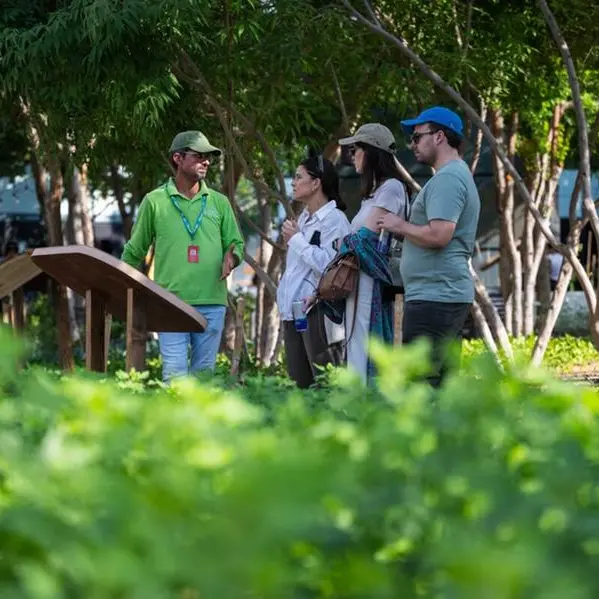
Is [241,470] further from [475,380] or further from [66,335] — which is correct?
[66,335]

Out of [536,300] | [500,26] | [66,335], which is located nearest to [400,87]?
[500,26]

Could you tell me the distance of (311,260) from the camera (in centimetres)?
722

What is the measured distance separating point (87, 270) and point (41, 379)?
3.83 m

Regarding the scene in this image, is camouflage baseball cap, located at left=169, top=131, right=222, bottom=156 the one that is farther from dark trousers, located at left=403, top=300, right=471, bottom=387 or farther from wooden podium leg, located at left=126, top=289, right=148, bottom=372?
dark trousers, located at left=403, top=300, right=471, bottom=387

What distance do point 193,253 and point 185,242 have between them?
0.07 m

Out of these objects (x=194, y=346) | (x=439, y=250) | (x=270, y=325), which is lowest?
(x=270, y=325)

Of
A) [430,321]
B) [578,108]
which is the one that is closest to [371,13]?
[578,108]

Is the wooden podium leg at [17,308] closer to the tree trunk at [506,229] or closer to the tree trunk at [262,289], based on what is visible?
the tree trunk at [262,289]

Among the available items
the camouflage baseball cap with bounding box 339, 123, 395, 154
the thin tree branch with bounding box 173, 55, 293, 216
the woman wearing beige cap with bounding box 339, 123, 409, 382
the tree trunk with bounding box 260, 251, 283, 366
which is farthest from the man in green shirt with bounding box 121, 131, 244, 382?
the tree trunk with bounding box 260, 251, 283, 366

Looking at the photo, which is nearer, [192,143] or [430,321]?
[430,321]

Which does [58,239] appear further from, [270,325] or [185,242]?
[185,242]

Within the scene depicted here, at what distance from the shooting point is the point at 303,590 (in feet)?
5.65

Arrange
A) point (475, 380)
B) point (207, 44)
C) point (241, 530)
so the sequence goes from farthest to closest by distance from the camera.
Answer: point (207, 44) → point (475, 380) → point (241, 530)

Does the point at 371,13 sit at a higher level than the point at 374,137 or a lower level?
higher
